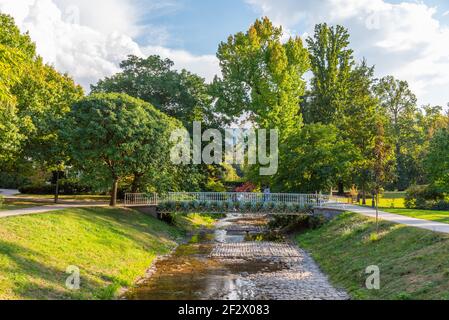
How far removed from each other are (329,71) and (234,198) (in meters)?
24.0

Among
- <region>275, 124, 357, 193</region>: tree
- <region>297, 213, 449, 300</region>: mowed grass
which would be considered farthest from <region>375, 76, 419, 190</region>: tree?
<region>297, 213, 449, 300</region>: mowed grass

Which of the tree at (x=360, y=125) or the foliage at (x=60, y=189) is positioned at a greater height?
the tree at (x=360, y=125)

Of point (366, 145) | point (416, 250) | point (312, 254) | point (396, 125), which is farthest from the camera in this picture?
point (396, 125)

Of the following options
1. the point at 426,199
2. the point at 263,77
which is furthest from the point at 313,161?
the point at 263,77

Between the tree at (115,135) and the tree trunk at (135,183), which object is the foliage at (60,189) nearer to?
the tree trunk at (135,183)

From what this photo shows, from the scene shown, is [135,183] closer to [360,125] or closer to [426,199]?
[360,125]

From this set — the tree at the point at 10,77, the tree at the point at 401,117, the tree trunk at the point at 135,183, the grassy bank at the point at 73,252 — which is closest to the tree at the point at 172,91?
the tree trunk at the point at 135,183

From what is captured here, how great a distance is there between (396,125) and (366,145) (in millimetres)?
25579

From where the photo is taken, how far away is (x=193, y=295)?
53.3 feet

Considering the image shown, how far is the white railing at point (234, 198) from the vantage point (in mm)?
34656

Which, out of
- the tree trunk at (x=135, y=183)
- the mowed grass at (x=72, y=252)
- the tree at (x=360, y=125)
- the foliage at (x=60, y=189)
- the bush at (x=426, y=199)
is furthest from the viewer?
the foliage at (x=60, y=189)
